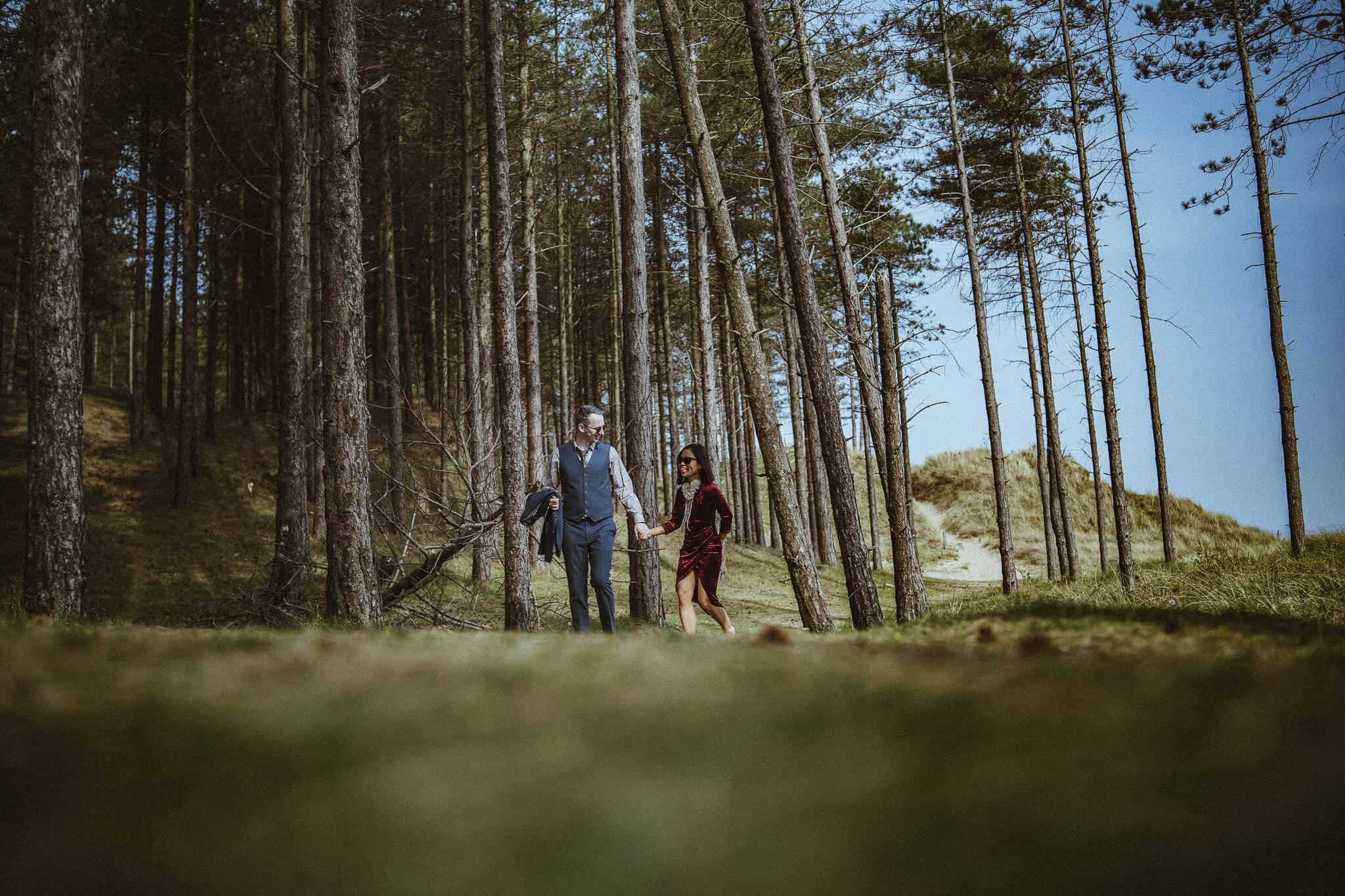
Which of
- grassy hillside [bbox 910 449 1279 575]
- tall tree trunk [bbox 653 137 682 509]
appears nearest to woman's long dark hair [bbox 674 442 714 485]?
tall tree trunk [bbox 653 137 682 509]

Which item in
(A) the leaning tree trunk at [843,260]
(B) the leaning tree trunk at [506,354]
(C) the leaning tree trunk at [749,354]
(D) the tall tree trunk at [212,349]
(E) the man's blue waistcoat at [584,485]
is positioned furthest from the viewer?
(D) the tall tree trunk at [212,349]

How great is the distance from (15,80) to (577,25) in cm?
1472

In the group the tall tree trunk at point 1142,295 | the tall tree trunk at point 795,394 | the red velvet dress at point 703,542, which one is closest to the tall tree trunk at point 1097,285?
the tall tree trunk at point 1142,295

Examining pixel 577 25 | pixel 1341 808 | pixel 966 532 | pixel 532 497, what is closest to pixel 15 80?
pixel 577 25

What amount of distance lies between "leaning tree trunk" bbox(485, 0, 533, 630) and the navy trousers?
2.59 m

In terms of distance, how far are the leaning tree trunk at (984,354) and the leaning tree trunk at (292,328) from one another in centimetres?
1273

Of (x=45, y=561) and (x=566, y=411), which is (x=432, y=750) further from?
(x=566, y=411)

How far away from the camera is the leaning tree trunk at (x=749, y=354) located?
855 cm

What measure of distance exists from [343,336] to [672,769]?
7.45 metres

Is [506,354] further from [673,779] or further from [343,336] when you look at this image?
[673,779]

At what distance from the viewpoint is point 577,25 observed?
19.8 metres

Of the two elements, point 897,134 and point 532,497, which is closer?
point 532,497

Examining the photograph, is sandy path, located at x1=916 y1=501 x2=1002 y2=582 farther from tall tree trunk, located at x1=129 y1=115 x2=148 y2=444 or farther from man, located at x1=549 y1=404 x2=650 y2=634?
tall tree trunk, located at x1=129 y1=115 x2=148 y2=444

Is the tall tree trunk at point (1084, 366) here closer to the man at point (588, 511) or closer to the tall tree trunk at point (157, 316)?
the man at point (588, 511)
